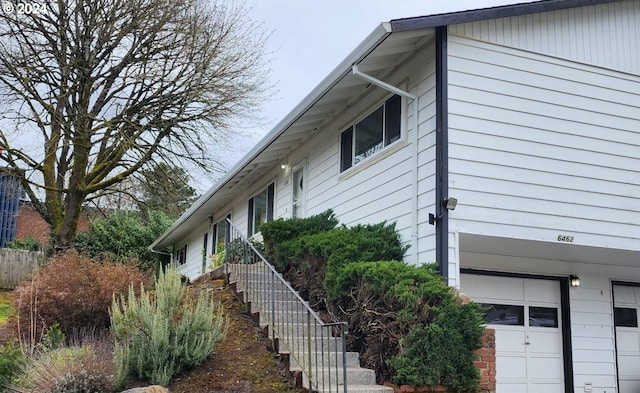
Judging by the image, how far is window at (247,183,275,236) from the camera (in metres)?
14.6

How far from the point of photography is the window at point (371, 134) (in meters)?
8.83

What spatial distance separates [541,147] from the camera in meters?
8.20

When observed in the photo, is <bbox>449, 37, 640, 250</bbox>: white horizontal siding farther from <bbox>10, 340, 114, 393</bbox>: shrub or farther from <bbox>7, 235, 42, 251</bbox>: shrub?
<bbox>7, 235, 42, 251</bbox>: shrub

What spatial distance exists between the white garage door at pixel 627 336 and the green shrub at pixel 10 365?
9001 mm

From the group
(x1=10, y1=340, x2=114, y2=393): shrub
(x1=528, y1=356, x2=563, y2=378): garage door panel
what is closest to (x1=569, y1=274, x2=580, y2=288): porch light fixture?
(x1=528, y1=356, x2=563, y2=378): garage door panel

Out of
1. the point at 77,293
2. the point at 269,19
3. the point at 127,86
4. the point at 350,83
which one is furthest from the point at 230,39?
the point at 77,293

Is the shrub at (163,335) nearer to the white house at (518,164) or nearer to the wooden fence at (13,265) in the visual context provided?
the white house at (518,164)

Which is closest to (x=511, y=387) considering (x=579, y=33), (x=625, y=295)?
(x=625, y=295)

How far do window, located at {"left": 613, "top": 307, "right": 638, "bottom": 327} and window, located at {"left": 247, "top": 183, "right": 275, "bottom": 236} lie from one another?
7.67 m

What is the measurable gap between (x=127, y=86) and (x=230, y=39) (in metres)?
3.42

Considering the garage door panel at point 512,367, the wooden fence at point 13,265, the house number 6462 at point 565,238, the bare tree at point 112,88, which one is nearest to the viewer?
the house number 6462 at point 565,238

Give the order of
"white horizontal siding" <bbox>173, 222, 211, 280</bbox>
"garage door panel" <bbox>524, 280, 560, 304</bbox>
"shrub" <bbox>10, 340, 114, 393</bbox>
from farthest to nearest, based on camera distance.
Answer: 1. "white horizontal siding" <bbox>173, 222, 211, 280</bbox>
2. "garage door panel" <bbox>524, 280, 560, 304</bbox>
3. "shrub" <bbox>10, 340, 114, 393</bbox>
